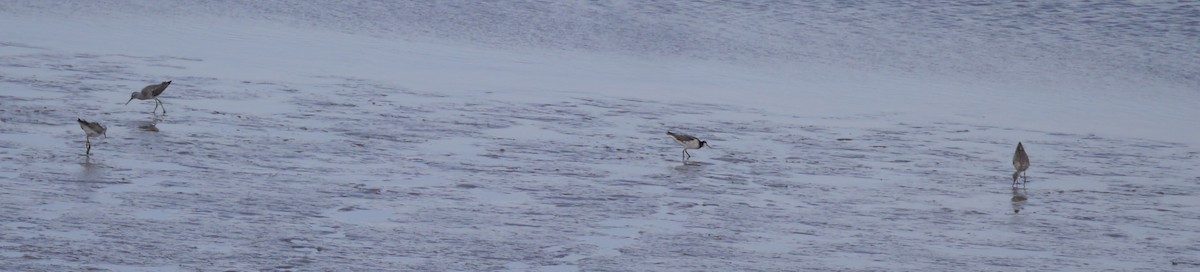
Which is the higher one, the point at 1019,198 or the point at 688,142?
the point at 688,142

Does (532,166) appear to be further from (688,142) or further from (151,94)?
(151,94)

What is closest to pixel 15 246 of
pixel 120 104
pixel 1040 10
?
pixel 120 104

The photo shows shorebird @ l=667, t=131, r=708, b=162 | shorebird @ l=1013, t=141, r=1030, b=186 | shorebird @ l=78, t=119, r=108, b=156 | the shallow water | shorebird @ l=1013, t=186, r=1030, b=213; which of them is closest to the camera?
the shallow water

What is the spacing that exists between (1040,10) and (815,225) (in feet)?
54.5

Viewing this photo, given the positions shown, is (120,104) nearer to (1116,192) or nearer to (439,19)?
(1116,192)

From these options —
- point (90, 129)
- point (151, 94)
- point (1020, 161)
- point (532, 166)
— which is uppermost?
point (90, 129)

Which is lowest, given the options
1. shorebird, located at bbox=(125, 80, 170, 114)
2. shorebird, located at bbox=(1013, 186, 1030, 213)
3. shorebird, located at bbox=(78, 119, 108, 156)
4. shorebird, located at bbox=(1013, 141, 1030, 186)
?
shorebird, located at bbox=(1013, 186, 1030, 213)

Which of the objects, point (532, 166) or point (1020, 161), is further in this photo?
point (1020, 161)

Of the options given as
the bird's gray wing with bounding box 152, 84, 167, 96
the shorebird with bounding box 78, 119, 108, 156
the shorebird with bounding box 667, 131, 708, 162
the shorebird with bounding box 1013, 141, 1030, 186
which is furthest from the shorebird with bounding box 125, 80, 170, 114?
the shorebird with bounding box 1013, 141, 1030, 186

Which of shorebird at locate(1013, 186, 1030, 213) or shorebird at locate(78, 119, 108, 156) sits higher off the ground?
shorebird at locate(78, 119, 108, 156)

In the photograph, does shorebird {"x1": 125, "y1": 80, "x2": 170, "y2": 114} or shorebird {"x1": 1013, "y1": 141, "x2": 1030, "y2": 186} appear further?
shorebird {"x1": 125, "y1": 80, "x2": 170, "y2": 114}

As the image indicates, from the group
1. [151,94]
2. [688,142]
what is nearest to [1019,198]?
[688,142]

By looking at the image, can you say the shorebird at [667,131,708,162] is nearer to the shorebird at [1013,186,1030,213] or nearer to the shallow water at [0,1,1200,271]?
the shallow water at [0,1,1200,271]

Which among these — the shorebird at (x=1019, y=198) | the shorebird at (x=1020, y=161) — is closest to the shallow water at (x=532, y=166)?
the shorebird at (x=1019, y=198)
